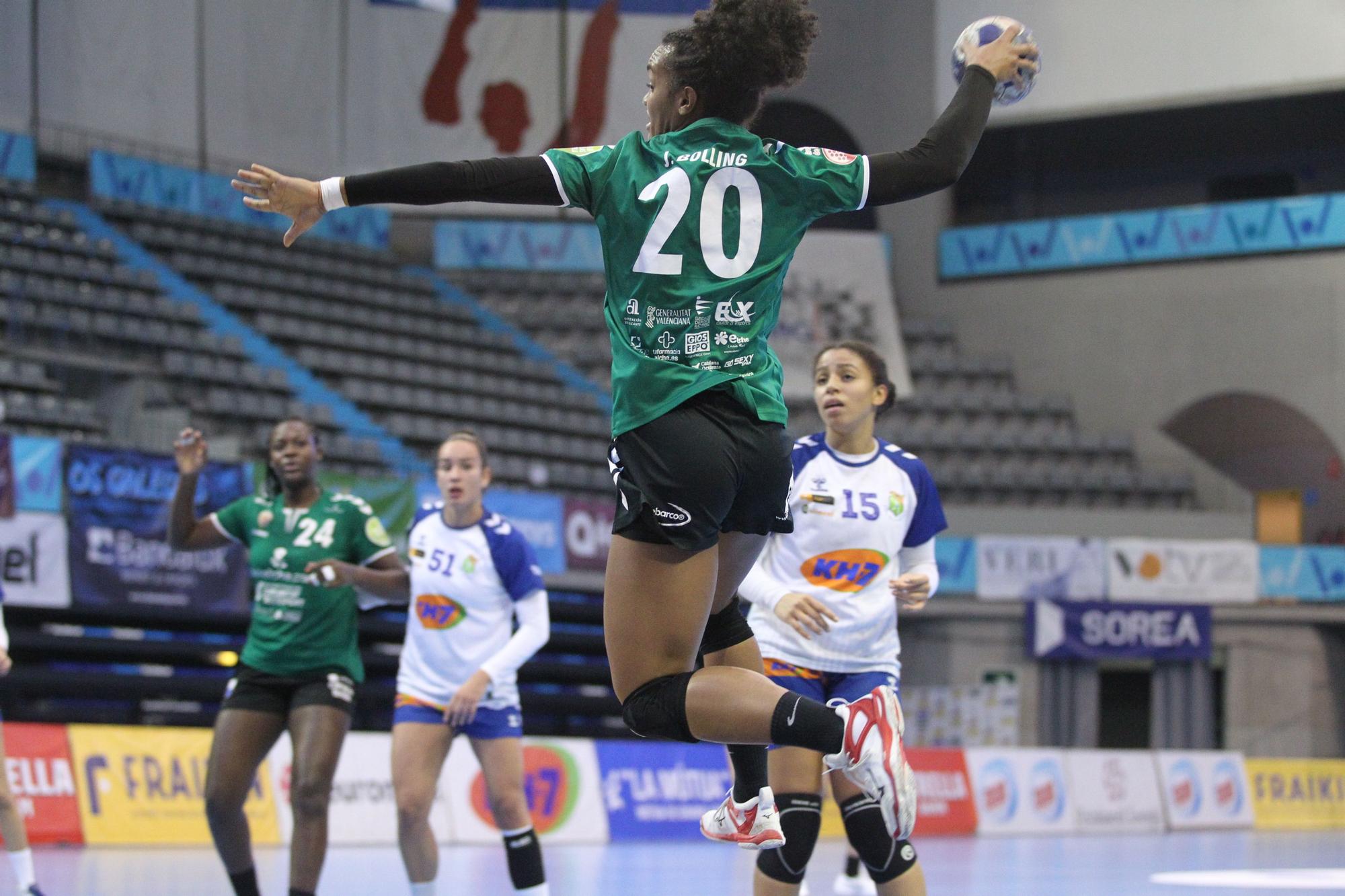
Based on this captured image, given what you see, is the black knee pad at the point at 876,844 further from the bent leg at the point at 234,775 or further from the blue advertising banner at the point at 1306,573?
the blue advertising banner at the point at 1306,573

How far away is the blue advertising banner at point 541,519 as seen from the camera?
1766cm

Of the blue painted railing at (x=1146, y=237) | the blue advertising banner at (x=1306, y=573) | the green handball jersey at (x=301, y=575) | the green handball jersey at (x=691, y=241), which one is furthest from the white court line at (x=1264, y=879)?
the blue painted railing at (x=1146, y=237)

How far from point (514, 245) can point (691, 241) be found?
23.8 metres

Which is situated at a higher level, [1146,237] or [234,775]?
[1146,237]

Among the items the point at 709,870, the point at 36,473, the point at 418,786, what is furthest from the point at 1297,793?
the point at 418,786

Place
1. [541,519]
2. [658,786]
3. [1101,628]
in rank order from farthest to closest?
[1101,628]
[541,519]
[658,786]

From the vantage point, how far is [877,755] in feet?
12.2

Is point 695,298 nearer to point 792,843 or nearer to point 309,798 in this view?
point 792,843

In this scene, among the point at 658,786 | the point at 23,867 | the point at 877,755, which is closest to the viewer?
the point at 877,755

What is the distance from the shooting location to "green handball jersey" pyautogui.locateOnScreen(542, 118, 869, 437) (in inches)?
139

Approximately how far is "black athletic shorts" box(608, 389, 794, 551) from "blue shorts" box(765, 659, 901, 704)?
1.85 metres

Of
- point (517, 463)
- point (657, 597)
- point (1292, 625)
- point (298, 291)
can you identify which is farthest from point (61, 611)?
point (1292, 625)

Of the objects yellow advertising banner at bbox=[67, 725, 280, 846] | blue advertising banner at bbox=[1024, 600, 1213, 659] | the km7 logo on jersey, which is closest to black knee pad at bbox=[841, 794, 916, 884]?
the km7 logo on jersey

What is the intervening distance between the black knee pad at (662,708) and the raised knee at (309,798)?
9.07 feet
